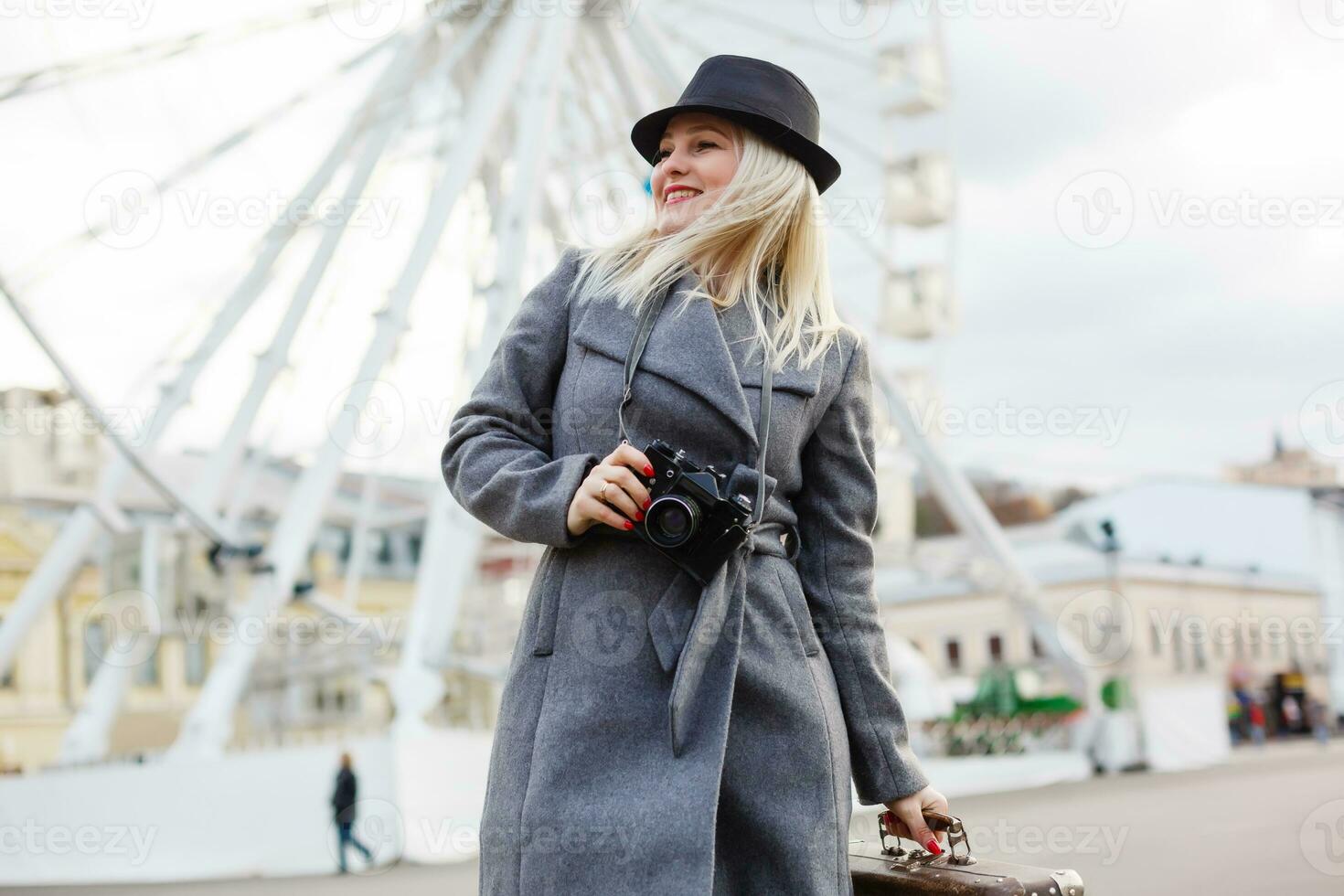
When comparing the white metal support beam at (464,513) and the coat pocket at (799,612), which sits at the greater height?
the white metal support beam at (464,513)

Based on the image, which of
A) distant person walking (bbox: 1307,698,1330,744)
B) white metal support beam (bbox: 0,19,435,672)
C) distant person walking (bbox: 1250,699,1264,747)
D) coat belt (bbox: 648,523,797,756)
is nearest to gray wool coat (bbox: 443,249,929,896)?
coat belt (bbox: 648,523,797,756)

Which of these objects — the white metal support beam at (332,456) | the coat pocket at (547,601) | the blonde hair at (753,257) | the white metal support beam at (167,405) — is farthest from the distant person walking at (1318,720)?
the coat pocket at (547,601)

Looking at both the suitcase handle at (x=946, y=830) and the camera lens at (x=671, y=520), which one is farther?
the suitcase handle at (x=946, y=830)

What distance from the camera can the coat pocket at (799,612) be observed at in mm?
2076

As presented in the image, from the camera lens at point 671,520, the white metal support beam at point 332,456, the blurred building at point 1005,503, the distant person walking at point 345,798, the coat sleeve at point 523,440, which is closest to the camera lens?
the camera lens at point 671,520

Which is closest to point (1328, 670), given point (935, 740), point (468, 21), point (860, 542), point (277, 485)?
point (935, 740)

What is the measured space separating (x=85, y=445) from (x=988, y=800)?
10444 mm

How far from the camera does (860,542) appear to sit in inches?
86.4

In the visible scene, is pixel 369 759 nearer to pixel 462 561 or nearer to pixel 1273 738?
pixel 462 561

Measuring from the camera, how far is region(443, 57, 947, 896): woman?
1.88 metres

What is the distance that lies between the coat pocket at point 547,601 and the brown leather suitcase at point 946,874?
592mm

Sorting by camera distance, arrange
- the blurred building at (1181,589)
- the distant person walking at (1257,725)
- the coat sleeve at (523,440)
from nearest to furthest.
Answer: the coat sleeve at (523,440) < the distant person walking at (1257,725) < the blurred building at (1181,589)

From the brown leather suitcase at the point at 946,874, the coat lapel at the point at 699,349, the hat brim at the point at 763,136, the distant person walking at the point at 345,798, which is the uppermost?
the hat brim at the point at 763,136

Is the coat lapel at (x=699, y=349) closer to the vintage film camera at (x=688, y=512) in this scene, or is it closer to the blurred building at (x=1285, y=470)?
the vintage film camera at (x=688, y=512)
